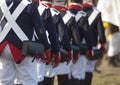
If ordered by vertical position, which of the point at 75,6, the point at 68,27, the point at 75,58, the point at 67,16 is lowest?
the point at 75,58

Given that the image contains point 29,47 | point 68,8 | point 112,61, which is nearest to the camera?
point 29,47

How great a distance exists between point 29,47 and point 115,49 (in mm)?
5359

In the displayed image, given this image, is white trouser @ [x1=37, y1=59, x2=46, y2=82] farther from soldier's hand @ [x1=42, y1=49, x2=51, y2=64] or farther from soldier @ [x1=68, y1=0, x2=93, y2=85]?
soldier @ [x1=68, y1=0, x2=93, y2=85]

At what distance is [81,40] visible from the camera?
1138 cm

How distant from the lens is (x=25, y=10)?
842 centimetres

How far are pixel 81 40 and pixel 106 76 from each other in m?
3.96

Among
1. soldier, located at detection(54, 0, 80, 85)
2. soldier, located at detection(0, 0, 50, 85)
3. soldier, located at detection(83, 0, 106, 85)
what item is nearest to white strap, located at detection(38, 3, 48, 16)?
soldier, located at detection(0, 0, 50, 85)

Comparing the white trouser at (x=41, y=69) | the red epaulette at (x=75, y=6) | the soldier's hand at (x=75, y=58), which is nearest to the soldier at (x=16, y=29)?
the white trouser at (x=41, y=69)

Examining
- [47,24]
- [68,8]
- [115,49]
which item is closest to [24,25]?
[47,24]

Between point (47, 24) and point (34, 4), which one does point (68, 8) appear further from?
point (34, 4)

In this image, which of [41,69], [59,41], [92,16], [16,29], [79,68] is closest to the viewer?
[16,29]

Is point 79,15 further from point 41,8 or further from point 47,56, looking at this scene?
point 47,56

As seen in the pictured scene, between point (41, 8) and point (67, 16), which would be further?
point (67, 16)

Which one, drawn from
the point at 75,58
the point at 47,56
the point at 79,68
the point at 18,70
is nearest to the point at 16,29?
the point at 18,70
